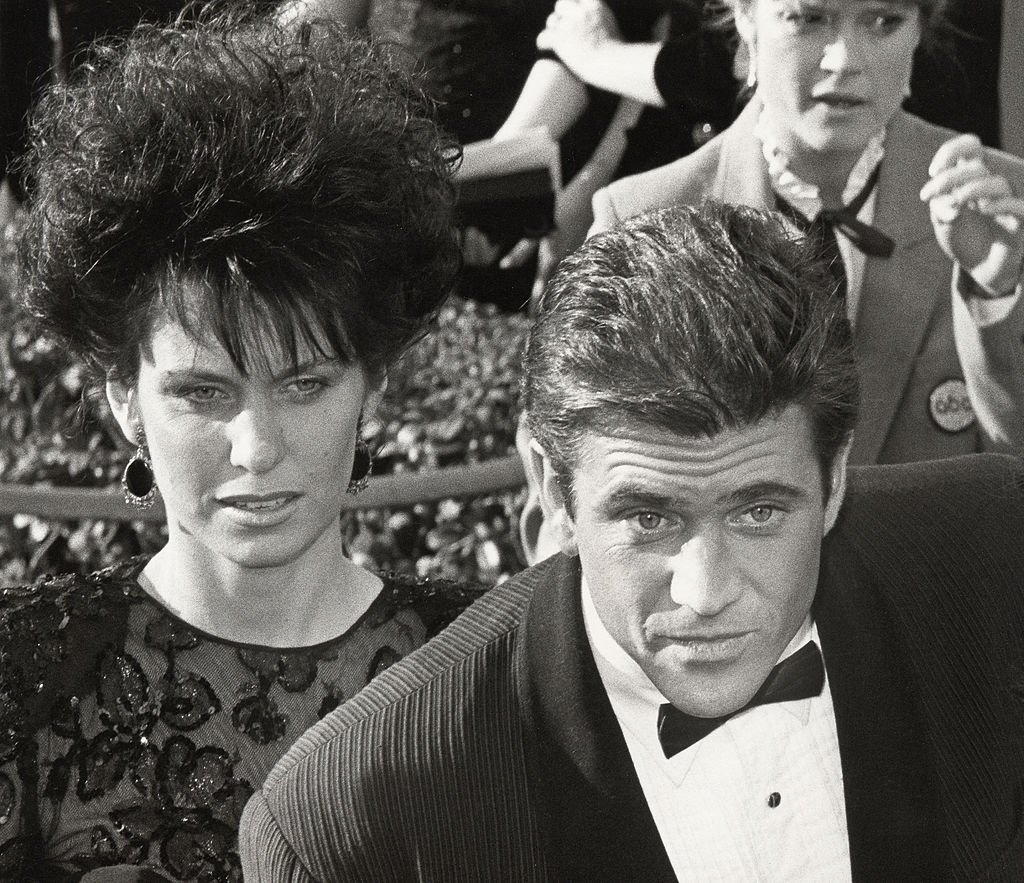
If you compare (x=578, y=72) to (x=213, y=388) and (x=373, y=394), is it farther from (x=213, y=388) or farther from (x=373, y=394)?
(x=213, y=388)

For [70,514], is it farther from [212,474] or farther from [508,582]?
[508,582]

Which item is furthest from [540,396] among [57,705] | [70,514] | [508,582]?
[70,514]

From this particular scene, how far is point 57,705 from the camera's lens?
2.39 m

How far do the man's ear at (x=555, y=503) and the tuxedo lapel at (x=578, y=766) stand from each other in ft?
0.27

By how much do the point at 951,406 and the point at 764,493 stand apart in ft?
3.21

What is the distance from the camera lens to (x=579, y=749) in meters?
1.96

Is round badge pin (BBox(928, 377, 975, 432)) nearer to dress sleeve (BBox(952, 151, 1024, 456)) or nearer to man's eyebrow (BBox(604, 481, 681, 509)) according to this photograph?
dress sleeve (BBox(952, 151, 1024, 456))

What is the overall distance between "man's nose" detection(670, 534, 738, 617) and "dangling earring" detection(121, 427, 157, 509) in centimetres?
92

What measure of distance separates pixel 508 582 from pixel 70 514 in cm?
148

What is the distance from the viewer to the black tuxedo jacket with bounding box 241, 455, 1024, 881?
6.32 feet

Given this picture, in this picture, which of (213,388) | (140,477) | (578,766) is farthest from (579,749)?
(140,477)

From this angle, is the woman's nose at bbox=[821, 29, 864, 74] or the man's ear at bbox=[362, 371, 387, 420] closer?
the man's ear at bbox=[362, 371, 387, 420]

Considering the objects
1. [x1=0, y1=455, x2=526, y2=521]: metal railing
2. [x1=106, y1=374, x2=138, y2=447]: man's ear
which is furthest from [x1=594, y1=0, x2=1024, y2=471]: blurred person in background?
[x1=106, y1=374, x2=138, y2=447]: man's ear

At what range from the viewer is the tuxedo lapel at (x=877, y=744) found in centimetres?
199
